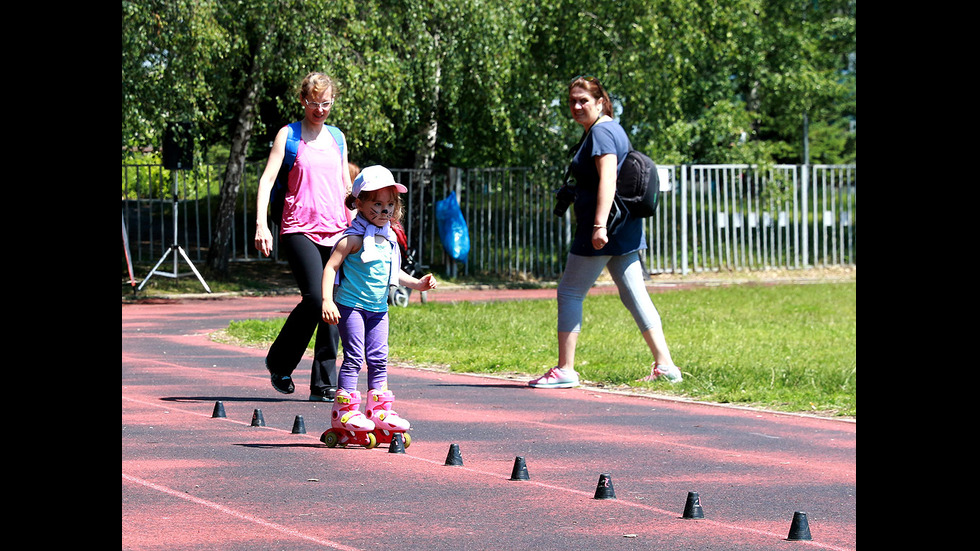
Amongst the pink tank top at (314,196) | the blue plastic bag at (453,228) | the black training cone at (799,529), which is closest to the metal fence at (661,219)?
the blue plastic bag at (453,228)

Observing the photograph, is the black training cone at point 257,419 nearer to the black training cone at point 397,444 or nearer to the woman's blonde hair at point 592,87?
the black training cone at point 397,444

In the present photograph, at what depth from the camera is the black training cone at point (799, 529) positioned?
4559 mm

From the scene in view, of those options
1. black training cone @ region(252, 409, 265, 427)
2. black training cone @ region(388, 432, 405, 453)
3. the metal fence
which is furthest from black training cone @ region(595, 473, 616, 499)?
the metal fence

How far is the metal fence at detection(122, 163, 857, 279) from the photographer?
2598cm

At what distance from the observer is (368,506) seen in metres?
5.06

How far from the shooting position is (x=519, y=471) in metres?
5.70

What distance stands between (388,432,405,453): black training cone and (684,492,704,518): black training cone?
185 centimetres

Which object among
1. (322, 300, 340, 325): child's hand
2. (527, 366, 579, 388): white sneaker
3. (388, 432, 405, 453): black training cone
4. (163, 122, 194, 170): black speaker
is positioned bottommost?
(388, 432, 405, 453): black training cone

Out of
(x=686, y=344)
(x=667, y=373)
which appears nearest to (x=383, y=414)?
(x=667, y=373)

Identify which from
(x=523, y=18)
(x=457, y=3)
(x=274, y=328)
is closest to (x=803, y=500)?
(x=274, y=328)

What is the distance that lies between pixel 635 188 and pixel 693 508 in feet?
15.0

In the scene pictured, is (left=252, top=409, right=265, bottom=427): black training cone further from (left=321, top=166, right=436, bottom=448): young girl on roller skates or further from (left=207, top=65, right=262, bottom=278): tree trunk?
(left=207, top=65, right=262, bottom=278): tree trunk

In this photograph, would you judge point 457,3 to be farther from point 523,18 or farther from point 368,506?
point 368,506
